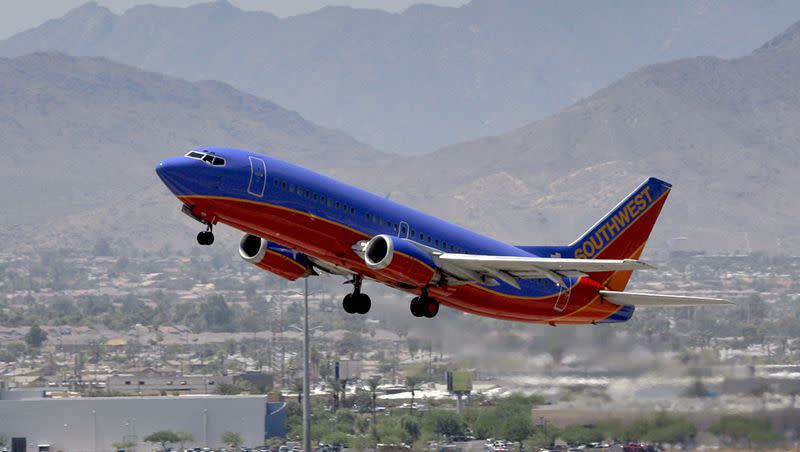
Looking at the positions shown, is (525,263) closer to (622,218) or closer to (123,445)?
(622,218)

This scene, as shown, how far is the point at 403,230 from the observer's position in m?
53.0

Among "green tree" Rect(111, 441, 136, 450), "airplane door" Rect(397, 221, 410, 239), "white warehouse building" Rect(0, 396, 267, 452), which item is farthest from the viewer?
"white warehouse building" Rect(0, 396, 267, 452)

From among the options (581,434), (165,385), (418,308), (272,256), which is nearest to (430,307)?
(418,308)

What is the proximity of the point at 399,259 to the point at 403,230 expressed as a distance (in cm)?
231

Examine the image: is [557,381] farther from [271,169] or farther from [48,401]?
[48,401]

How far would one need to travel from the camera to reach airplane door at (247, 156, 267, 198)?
162 feet

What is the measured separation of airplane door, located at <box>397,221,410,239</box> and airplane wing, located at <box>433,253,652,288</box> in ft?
4.06

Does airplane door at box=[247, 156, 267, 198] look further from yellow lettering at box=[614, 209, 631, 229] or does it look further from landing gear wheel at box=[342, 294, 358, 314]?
yellow lettering at box=[614, 209, 631, 229]

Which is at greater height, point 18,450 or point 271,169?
point 271,169

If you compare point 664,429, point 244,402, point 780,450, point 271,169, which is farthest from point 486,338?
point 244,402

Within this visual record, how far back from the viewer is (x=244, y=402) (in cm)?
9906

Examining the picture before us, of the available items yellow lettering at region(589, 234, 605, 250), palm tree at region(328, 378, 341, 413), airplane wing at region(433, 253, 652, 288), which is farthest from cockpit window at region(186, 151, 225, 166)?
palm tree at region(328, 378, 341, 413)

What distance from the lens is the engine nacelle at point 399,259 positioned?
167 feet

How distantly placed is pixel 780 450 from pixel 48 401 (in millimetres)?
53634
